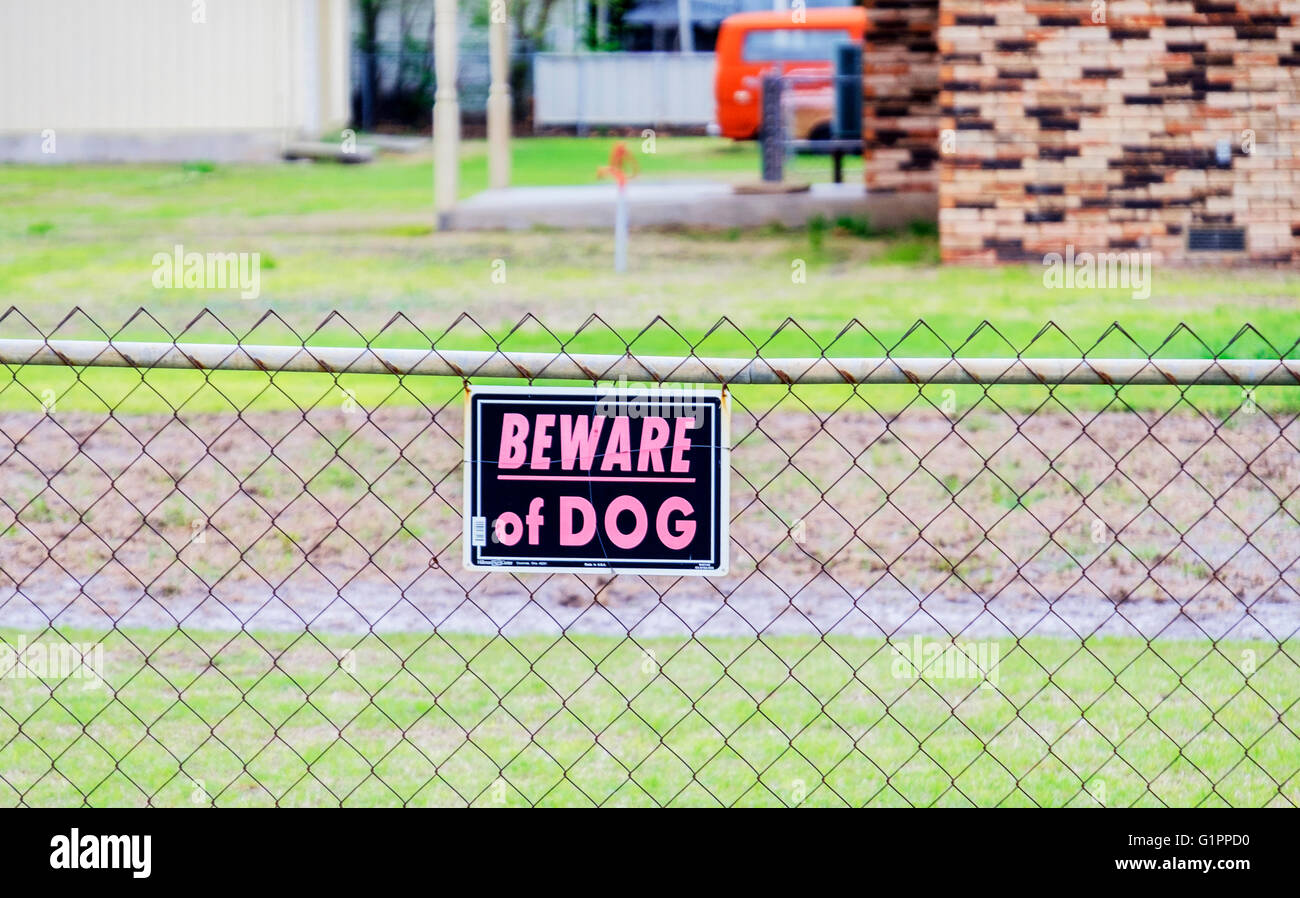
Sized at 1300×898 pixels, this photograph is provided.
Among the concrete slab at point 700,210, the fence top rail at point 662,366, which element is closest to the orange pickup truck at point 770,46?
the concrete slab at point 700,210

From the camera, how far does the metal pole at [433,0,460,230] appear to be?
596 inches

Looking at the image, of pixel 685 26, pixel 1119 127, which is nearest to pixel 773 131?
pixel 1119 127

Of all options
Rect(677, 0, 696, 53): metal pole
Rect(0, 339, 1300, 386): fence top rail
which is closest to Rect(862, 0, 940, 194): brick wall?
Rect(0, 339, 1300, 386): fence top rail

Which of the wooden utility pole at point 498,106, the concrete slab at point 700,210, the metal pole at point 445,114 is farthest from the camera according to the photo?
the wooden utility pole at point 498,106

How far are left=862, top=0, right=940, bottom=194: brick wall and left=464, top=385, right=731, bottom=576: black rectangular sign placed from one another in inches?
539

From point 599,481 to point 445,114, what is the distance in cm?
1311

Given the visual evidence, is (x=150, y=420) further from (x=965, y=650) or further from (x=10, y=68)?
(x=10, y=68)

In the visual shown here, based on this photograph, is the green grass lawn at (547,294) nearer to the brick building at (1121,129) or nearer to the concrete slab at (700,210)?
the concrete slab at (700,210)

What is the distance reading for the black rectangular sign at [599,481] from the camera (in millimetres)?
3223

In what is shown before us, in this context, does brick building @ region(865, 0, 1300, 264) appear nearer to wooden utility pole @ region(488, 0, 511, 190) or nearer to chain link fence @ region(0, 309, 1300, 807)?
chain link fence @ region(0, 309, 1300, 807)

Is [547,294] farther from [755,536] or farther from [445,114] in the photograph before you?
[755,536]

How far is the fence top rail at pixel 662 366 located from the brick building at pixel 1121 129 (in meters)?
10.1

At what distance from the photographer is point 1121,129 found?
13062 mm

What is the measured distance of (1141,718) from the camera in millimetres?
4941
